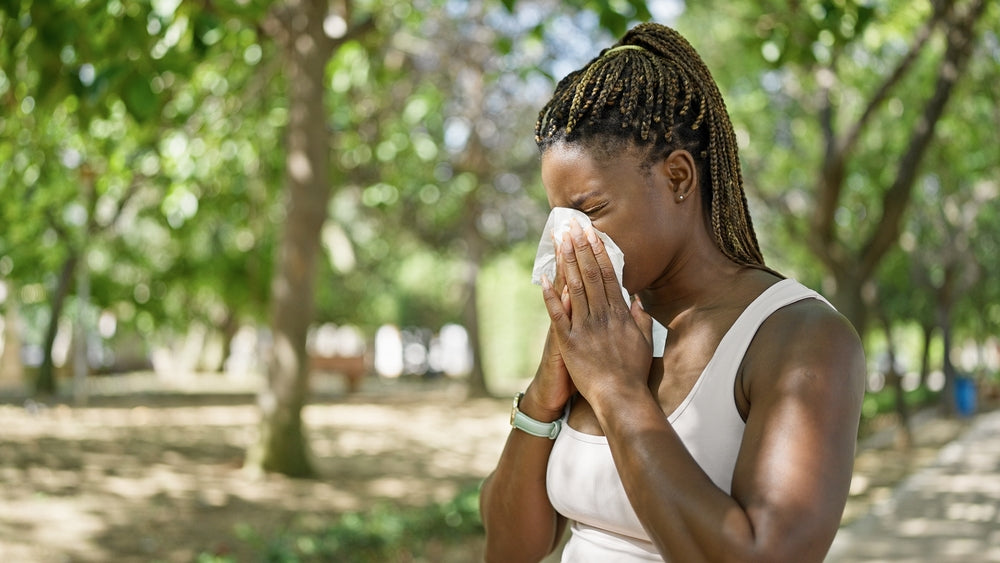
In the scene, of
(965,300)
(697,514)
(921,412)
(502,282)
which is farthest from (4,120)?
(502,282)

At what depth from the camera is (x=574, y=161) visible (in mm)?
1732

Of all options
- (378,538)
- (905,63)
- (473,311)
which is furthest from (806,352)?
(473,311)

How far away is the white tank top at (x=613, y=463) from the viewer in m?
1.61

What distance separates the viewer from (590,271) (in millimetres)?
1628

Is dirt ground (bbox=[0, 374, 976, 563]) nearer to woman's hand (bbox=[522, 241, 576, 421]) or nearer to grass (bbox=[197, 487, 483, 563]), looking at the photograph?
grass (bbox=[197, 487, 483, 563])

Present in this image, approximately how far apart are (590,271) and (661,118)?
0.30 m

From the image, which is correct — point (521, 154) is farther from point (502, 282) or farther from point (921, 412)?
point (502, 282)

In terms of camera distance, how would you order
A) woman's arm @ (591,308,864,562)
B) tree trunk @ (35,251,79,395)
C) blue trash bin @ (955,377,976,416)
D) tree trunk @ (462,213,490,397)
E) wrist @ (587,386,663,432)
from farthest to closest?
blue trash bin @ (955,377,976,416) < tree trunk @ (462,213,490,397) < tree trunk @ (35,251,79,395) < wrist @ (587,386,663,432) < woman's arm @ (591,308,864,562)

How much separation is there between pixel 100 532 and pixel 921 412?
22.2m

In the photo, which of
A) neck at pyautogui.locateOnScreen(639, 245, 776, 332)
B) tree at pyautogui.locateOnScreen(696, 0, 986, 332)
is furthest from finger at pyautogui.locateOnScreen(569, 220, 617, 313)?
tree at pyautogui.locateOnScreen(696, 0, 986, 332)

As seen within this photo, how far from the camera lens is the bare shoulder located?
1489 mm

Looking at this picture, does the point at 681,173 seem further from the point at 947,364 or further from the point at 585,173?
the point at 947,364

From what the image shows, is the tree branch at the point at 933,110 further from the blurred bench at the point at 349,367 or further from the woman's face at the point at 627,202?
the blurred bench at the point at 349,367

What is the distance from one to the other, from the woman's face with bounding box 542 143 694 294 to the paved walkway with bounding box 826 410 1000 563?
6601mm
